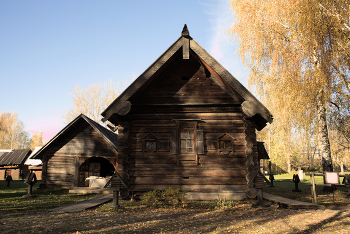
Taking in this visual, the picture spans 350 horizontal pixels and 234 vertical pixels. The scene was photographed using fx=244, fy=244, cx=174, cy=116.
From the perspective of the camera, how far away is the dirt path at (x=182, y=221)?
20.4 feet

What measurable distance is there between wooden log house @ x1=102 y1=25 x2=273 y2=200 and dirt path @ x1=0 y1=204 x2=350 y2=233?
Result: 1.73m

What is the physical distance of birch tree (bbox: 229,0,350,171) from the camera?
11.5m

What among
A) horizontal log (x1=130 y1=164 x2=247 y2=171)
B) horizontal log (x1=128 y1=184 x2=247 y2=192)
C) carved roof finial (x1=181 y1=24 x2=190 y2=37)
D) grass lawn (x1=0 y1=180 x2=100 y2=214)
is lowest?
grass lawn (x1=0 y1=180 x2=100 y2=214)

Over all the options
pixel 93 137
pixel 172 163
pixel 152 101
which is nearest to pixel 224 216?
pixel 172 163

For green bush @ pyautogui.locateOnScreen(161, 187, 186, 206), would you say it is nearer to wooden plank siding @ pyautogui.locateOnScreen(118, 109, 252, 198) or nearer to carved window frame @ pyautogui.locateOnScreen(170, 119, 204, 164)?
wooden plank siding @ pyautogui.locateOnScreen(118, 109, 252, 198)

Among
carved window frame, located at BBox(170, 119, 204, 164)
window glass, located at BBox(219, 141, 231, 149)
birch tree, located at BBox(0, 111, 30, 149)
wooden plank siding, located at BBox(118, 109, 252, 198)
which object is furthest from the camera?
birch tree, located at BBox(0, 111, 30, 149)

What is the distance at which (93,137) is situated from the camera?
740 inches

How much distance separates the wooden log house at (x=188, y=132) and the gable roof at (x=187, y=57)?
0.04 m

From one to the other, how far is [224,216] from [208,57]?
622 cm

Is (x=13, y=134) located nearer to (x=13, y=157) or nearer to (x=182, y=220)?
(x=13, y=157)

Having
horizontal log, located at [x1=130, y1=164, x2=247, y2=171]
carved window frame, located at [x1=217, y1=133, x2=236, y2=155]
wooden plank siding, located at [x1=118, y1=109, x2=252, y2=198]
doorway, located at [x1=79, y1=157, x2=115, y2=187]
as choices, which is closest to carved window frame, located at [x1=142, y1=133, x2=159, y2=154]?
wooden plank siding, located at [x1=118, y1=109, x2=252, y2=198]

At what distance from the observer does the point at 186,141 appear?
11.1 meters

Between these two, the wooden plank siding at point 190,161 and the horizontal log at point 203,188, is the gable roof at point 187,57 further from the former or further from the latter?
the horizontal log at point 203,188

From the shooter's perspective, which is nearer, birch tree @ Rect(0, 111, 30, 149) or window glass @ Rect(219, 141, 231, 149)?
window glass @ Rect(219, 141, 231, 149)
